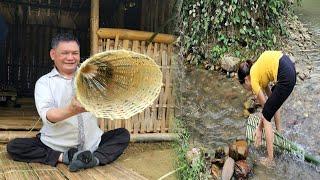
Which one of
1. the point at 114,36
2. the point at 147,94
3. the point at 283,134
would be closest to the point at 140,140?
the point at 114,36

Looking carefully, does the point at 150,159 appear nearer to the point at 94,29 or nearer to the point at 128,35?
the point at 128,35

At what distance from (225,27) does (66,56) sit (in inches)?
190

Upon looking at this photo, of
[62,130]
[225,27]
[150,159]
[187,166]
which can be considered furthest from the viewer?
[225,27]

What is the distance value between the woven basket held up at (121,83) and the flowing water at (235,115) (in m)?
2.09

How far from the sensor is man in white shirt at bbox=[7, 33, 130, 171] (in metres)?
2.90

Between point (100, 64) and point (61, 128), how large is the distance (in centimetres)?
61

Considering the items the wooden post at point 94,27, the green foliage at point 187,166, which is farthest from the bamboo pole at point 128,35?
the green foliage at point 187,166

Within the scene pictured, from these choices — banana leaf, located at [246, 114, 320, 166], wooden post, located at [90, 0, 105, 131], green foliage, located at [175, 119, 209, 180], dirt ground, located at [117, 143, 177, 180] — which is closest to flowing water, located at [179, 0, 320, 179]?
banana leaf, located at [246, 114, 320, 166]

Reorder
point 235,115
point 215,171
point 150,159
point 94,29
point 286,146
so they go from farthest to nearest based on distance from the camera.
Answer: point 235,115, point 286,146, point 215,171, point 94,29, point 150,159

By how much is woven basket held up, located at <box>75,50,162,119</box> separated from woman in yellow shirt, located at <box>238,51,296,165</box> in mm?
1779

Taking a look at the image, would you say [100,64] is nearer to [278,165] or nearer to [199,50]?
[278,165]

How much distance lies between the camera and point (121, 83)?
2949 mm

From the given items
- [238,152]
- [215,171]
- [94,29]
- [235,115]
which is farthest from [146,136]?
[235,115]

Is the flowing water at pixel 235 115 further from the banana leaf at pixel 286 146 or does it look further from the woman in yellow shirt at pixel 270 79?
the woman in yellow shirt at pixel 270 79
